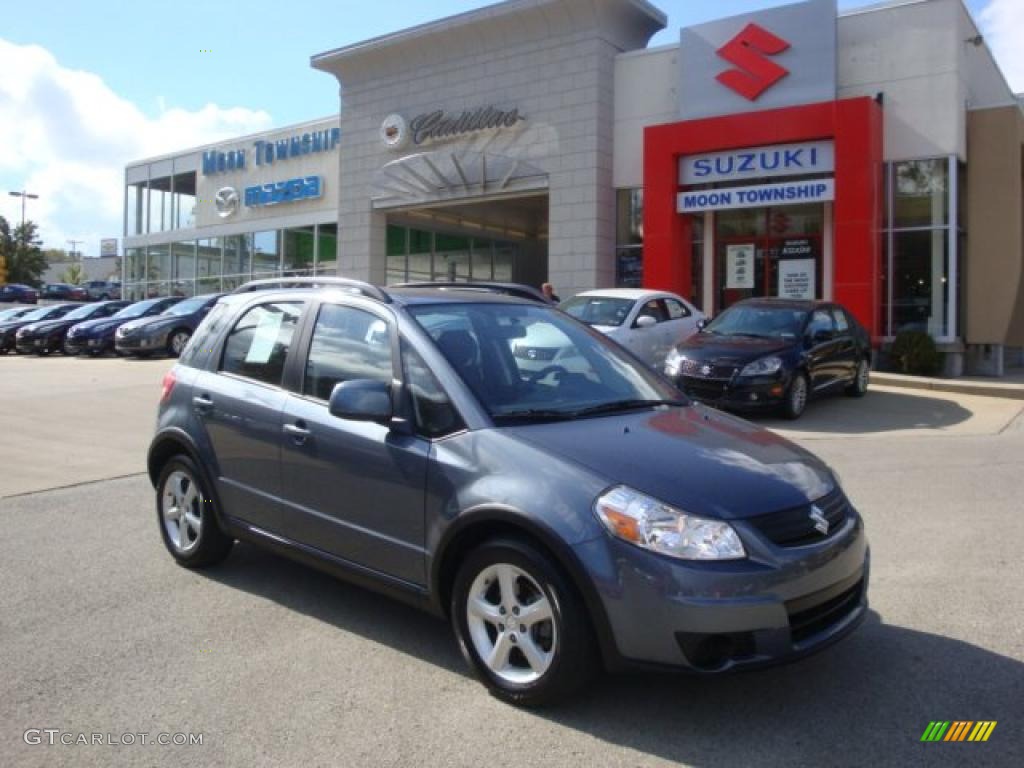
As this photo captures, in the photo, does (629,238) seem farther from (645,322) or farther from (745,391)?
(745,391)

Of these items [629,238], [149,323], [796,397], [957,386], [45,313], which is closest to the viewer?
[796,397]

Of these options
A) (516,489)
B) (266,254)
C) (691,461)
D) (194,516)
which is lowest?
(194,516)

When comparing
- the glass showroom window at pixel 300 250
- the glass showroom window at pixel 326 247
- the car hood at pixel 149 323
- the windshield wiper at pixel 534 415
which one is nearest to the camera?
the windshield wiper at pixel 534 415

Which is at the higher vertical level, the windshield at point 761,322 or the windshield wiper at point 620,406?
the windshield at point 761,322

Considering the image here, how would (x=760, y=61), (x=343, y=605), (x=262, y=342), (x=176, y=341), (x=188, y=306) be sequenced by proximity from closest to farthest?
(x=343, y=605) < (x=262, y=342) < (x=760, y=61) < (x=176, y=341) < (x=188, y=306)

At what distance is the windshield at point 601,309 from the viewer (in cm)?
1337

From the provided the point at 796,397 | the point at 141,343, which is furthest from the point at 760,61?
the point at 141,343

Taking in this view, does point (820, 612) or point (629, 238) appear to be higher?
point (629, 238)

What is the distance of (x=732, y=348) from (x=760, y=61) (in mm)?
9809

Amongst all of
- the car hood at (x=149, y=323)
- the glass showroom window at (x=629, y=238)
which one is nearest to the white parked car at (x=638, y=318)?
the glass showroom window at (x=629, y=238)

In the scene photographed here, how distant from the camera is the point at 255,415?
4.77 metres

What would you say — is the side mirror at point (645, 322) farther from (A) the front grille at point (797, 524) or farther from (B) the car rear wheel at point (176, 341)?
(B) the car rear wheel at point (176, 341)

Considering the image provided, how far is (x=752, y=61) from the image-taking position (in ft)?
61.9

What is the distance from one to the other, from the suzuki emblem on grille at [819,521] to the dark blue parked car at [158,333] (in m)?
19.3
